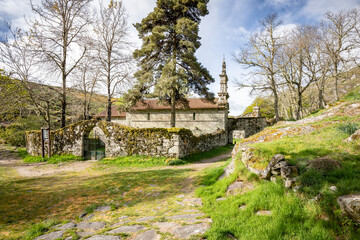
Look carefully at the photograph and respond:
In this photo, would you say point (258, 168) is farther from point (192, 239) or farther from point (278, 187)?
point (192, 239)

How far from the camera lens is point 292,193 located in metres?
3.32

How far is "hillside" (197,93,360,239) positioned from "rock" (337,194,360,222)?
1 centimetres

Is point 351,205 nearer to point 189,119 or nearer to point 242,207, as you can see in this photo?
point 242,207

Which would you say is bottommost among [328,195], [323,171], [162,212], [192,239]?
[162,212]

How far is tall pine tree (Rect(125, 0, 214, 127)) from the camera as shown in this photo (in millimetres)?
15367

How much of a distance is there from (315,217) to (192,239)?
6.10 ft

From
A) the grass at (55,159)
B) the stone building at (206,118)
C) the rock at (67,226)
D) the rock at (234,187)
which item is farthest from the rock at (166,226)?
the stone building at (206,118)

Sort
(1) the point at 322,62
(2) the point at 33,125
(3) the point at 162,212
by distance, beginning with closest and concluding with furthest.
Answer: (3) the point at 162,212 < (1) the point at 322,62 < (2) the point at 33,125

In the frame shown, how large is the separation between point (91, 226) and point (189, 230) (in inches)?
92.4

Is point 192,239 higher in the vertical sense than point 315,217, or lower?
lower

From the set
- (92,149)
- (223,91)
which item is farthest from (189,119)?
(92,149)

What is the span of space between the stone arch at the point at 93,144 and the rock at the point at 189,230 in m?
11.4

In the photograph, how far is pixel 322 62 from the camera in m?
19.9

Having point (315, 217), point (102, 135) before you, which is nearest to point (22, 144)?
point (102, 135)
